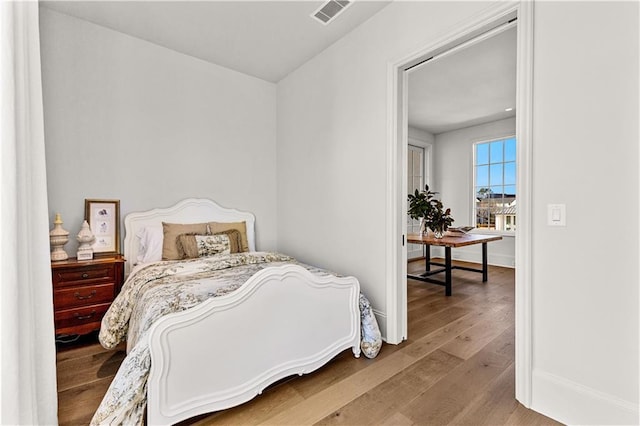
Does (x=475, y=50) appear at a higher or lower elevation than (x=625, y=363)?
higher

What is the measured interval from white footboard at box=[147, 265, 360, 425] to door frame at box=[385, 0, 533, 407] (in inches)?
20.5

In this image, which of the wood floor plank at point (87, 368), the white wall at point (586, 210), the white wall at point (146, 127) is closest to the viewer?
the white wall at point (586, 210)

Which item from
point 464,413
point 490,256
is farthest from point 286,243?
point 490,256

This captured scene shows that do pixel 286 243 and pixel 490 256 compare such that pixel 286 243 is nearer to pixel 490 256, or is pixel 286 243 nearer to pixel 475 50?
pixel 475 50

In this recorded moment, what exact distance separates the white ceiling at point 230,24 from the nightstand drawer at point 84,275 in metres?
2.23

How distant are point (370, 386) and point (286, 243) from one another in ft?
7.08

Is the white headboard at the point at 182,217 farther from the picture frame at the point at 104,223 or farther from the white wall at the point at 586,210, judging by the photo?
the white wall at the point at 586,210

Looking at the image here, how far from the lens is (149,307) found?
1755 mm

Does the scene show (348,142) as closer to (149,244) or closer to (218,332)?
(218,332)

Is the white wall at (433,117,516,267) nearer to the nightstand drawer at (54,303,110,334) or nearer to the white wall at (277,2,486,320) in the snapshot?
the white wall at (277,2,486,320)

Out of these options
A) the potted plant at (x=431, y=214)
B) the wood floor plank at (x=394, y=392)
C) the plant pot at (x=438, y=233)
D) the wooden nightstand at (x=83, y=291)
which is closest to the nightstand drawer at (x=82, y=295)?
the wooden nightstand at (x=83, y=291)

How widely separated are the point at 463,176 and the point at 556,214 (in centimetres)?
515

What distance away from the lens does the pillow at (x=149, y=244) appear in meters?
2.91

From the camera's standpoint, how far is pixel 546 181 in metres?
1.65
